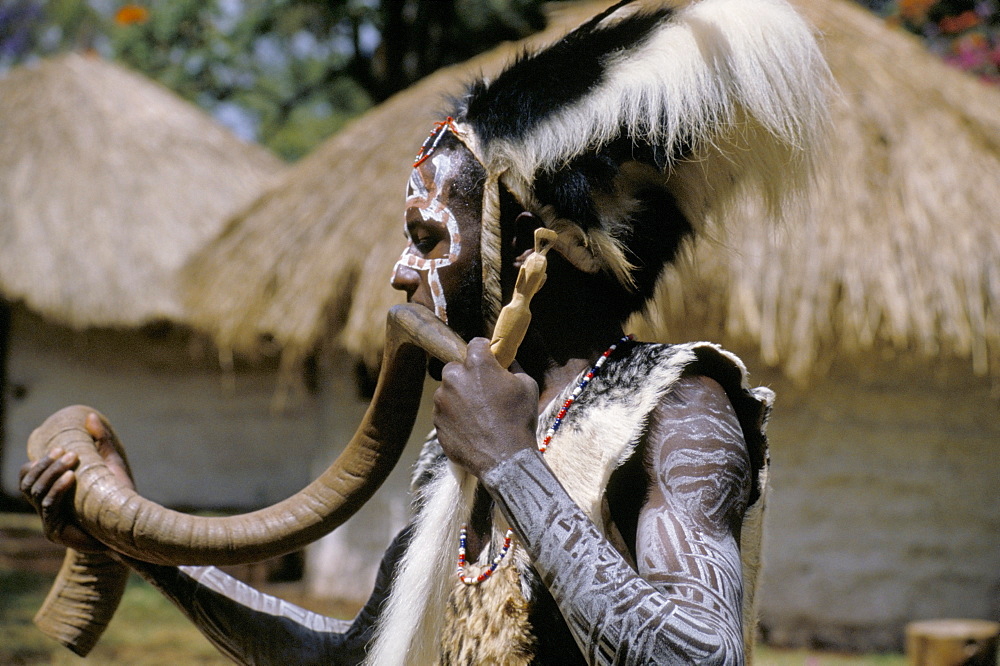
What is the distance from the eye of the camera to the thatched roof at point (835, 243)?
5.33 m

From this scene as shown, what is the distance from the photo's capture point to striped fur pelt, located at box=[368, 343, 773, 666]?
1.51 m

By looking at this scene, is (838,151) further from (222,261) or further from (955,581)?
(222,261)

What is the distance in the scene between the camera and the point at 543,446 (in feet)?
5.26

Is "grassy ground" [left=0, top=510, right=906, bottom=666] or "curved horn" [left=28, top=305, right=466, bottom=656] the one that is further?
"grassy ground" [left=0, top=510, right=906, bottom=666]

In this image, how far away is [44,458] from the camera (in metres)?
1.87

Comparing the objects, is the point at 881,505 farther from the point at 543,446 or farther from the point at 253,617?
the point at 543,446

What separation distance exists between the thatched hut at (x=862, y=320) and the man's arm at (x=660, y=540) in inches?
148

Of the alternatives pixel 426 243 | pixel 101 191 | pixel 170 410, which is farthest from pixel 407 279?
pixel 170 410

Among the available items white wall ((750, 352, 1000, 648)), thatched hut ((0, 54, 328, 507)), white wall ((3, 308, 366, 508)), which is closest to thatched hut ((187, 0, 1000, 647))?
white wall ((750, 352, 1000, 648))

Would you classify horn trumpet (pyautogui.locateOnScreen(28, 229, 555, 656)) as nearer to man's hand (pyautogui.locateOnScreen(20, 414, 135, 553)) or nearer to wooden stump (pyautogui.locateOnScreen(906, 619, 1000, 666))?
man's hand (pyautogui.locateOnScreen(20, 414, 135, 553))

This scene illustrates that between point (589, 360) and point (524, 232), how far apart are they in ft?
0.80

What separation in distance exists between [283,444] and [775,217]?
10.5 metres

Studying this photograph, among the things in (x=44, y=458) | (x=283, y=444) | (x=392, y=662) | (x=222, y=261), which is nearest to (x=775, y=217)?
(x=392, y=662)

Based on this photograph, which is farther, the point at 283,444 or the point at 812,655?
the point at 283,444
